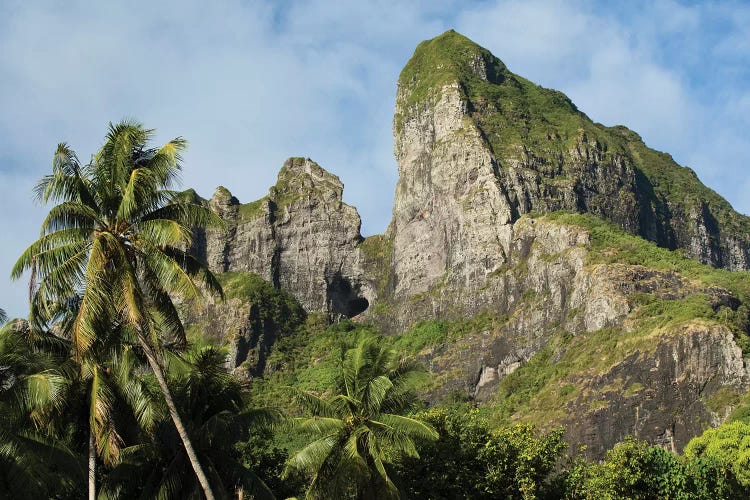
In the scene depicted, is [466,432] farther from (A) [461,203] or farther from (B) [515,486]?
(A) [461,203]

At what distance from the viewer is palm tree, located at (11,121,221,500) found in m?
23.7

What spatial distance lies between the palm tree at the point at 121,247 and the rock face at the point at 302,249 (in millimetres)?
103204

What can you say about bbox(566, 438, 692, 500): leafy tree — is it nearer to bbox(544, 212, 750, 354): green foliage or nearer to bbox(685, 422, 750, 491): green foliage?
bbox(685, 422, 750, 491): green foliage

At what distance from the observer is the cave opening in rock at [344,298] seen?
13075 centimetres

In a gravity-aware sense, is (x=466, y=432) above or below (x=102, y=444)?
above

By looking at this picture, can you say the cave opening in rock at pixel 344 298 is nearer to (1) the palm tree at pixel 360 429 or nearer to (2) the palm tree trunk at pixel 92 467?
(1) the palm tree at pixel 360 429

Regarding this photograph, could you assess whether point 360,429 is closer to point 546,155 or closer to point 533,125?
point 546,155

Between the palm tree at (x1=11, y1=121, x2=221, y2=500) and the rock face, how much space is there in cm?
10320

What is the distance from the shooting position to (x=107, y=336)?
27625 mm

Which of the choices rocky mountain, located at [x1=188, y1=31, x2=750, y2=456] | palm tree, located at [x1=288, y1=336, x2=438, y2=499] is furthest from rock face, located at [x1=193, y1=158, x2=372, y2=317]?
palm tree, located at [x1=288, y1=336, x2=438, y2=499]

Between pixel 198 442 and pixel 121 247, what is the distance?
865cm

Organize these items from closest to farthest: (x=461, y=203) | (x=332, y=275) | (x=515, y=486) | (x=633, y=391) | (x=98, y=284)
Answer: (x=98, y=284), (x=515, y=486), (x=633, y=391), (x=461, y=203), (x=332, y=275)

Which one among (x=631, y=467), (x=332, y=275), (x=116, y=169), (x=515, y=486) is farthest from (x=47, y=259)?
(x=332, y=275)

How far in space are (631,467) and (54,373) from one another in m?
24.3
